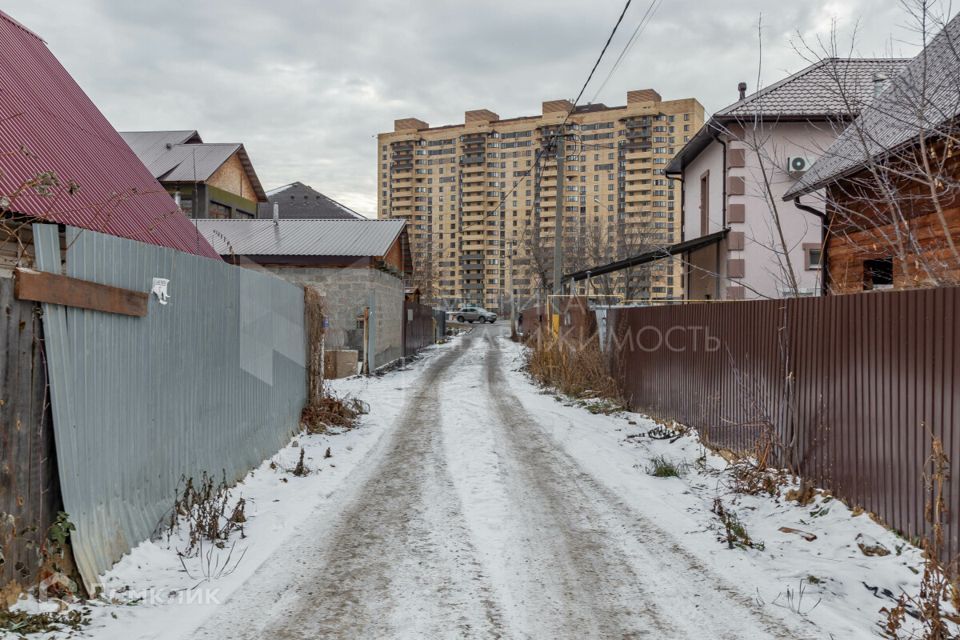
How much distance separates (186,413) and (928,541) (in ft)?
17.1

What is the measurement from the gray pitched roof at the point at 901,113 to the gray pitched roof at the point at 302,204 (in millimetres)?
30658

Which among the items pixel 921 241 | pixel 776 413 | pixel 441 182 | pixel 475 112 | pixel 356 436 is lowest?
pixel 356 436

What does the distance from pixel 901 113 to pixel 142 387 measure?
8482mm

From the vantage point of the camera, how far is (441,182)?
114m

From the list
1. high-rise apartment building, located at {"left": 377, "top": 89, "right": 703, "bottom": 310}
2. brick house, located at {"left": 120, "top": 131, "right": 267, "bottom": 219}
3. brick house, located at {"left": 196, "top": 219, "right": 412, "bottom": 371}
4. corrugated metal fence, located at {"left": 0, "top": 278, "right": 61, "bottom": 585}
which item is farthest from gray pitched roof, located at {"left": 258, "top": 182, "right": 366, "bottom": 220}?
high-rise apartment building, located at {"left": 377, "top": 89, "right": 703, "bottom": 310}

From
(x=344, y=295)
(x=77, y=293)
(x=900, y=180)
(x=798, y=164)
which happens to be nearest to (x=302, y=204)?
(x=344, y=295)

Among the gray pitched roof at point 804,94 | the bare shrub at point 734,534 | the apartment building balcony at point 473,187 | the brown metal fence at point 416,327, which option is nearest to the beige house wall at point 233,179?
the brown metal fence at point 416,327

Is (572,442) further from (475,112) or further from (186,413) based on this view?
(475,112)

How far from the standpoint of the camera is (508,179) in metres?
107

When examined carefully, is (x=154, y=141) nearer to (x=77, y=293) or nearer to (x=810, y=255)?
(x=810, y=255)

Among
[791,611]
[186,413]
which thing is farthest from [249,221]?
[791,611]

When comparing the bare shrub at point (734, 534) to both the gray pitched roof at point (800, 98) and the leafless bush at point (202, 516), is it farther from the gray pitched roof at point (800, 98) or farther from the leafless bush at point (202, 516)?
the gray pitched roof at point (800, 98)

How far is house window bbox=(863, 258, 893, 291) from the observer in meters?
10.8

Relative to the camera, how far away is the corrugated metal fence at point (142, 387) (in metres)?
3.61
